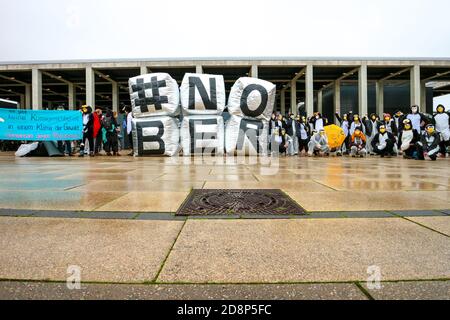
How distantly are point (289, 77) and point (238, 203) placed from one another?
27.5 metres

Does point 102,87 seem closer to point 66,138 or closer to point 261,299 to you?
point 66,138

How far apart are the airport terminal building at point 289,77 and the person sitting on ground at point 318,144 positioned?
10.5 meters

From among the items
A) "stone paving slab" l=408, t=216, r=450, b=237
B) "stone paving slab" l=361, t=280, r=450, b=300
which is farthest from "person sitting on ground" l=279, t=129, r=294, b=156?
"stone paving slab" l=361, t=280, r=450, b=300

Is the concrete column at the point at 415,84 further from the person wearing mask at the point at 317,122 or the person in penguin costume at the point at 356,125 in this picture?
the person wearing mask at the point at 317,122

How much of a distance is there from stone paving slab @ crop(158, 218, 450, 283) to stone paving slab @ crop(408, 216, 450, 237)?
114 mm

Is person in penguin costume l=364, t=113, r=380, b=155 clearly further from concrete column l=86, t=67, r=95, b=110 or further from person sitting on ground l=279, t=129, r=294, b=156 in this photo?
concrete column l=86, t=67, r=95, b=110

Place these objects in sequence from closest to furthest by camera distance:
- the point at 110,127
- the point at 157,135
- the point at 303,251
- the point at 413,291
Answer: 1. the point at 413,291
2. the point at 303,251
3. the point at 157,135
4. the point at 110,127

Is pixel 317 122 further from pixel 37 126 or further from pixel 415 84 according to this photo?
pixel 415 84

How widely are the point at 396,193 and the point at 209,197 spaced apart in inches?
89.6

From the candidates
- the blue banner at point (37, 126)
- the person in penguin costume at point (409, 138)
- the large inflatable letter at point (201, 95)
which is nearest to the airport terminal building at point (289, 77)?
the blue banner at point (37, 126)

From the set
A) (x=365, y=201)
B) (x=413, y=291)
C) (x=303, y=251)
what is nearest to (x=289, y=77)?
(x=365, y=201)

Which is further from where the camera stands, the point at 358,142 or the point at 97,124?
the point at 358,142

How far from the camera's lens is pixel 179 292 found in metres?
1.25
